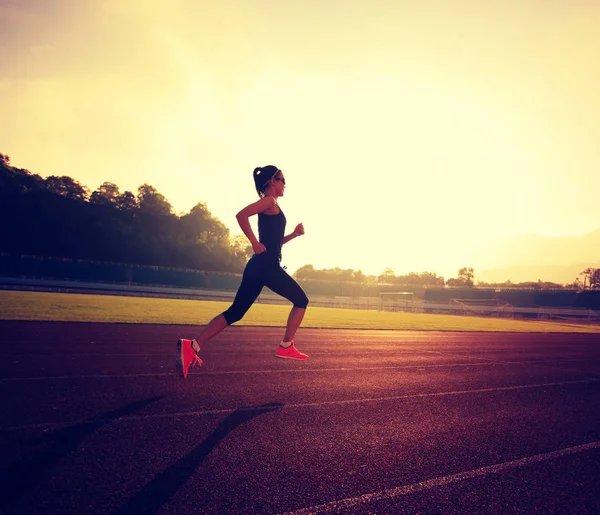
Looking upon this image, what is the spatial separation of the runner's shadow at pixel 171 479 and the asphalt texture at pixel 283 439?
1 cm

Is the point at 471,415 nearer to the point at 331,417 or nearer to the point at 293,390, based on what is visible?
the point at 331,417

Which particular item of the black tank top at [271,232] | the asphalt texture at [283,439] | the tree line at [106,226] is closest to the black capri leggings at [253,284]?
the black tank top at [271,232]

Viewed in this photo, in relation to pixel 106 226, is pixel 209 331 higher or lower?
lower

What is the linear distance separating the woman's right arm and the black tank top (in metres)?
0.25

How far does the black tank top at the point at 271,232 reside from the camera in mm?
4602

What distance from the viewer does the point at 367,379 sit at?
5406 millimetres

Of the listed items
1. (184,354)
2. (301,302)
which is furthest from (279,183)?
(184,354)

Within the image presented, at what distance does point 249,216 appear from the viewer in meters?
4.32

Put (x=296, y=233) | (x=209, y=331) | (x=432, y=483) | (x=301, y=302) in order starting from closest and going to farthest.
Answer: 1. (x=432, y=483)
2. (x=209, y=331)
3. (x=301, y=302)
4. (x=296, y=233)

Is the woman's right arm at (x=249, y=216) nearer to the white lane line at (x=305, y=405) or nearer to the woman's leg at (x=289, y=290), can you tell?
the woman's leg at (x=289, y=290)

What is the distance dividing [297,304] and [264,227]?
45.0 inches

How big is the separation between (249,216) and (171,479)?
280 centimetres

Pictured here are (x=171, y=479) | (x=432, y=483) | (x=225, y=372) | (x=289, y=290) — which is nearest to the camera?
(x=171, y=479)

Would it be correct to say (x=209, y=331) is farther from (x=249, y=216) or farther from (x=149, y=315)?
(x=149, y=315)
